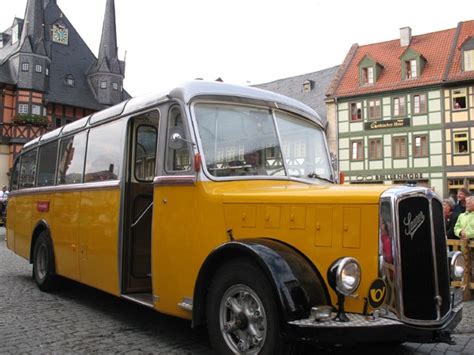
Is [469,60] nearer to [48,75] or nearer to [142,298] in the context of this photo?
Result: [142,298]

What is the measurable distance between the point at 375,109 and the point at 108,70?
25316mm

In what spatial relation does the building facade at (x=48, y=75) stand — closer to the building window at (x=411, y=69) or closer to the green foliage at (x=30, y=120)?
the green foliage at (x=30, y=120)

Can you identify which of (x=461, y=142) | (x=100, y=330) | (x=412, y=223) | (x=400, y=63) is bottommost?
(x=100, y=330)

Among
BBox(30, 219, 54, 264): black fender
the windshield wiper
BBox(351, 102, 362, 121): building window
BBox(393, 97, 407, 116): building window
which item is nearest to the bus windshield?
the windshield wiper

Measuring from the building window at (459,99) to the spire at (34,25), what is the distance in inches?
1265

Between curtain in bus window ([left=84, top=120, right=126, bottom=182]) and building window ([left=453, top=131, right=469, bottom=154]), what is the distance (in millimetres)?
29988

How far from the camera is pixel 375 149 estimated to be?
117 ft

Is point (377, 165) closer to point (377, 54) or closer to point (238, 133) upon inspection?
point (377, 54)

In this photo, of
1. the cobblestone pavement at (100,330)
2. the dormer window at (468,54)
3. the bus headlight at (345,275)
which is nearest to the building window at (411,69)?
the dormer window at (468,54)

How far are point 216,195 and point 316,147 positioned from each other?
1762 mm

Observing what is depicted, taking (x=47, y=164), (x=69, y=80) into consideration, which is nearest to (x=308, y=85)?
(x=69, y=80)

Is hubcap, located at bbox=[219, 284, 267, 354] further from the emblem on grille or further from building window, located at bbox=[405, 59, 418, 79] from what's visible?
building window, located at bbox=[405, 59, 418, 79]

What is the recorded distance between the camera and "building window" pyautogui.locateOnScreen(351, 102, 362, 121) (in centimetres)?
3644

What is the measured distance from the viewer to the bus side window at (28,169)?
901 cm
